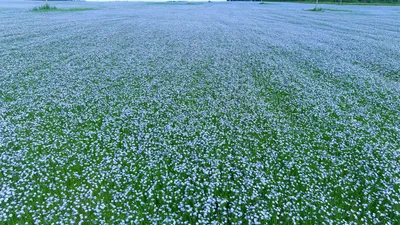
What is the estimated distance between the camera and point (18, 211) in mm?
3270

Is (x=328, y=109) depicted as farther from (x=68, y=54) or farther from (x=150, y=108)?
(x=68, y=54)

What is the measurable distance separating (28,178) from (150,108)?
9.46ft

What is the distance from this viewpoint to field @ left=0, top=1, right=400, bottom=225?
11.3 feet

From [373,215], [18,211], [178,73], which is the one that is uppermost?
[178,73]

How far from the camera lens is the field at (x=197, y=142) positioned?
3.44 m

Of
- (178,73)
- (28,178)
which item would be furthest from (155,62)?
(28,178)

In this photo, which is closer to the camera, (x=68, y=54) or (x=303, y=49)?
(x=68, y=54)

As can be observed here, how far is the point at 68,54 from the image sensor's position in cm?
1087

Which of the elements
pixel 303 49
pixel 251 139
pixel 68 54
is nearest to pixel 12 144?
pixel 251 139

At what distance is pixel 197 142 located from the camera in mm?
4883

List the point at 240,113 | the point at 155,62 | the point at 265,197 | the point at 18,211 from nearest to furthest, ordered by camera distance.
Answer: the point at 18,211 < the point at 265,197 < the point at 240,113 < the point at 155,62

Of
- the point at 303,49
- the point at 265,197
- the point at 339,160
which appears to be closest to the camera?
the point at 265,197

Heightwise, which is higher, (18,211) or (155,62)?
(155,62)

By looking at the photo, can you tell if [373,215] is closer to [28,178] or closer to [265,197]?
[265,197]
